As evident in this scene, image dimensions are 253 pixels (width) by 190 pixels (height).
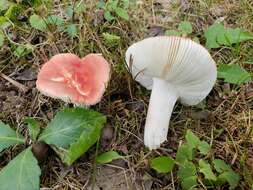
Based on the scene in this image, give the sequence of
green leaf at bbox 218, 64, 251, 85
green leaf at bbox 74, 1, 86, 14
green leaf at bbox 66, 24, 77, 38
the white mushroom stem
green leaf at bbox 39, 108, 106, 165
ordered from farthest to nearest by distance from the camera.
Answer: green leaf at bbox 74, 1, 86, 14 < green leaf at bbox 66, 24, 77, 38 < green leaf at bbox 218, 64, 251, 85 < the white mushroom stem < green leaf at bbox 39, 108, 106, 165

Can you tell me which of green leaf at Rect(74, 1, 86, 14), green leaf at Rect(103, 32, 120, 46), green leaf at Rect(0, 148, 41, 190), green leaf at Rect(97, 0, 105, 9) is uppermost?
green leaf at Rect(97, 0, 105, 9)

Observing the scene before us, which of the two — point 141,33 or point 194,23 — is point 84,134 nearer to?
point 141,33

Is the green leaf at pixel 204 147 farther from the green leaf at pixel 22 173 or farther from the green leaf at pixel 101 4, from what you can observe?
the green leaf at pixel 101 4

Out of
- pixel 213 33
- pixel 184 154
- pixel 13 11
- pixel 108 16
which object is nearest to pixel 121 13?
pixel 108 16

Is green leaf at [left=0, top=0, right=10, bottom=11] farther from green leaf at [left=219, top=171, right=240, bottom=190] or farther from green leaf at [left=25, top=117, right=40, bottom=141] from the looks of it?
green leaf at [left=219, top=171, right=240, bottom=190]

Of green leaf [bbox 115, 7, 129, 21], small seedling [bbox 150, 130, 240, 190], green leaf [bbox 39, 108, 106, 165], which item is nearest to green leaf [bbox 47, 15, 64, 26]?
green leaf [bbox 115, 7, 129, 21]

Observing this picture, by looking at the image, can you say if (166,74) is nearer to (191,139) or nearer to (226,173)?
(191,139)
